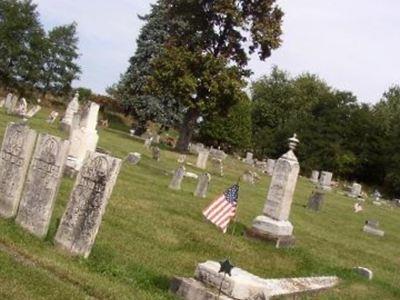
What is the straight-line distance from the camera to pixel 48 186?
9.56m

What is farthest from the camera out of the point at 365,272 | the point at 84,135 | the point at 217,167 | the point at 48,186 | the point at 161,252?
the point at 217,167

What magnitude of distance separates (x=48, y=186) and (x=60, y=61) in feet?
174

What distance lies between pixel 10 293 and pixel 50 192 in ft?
9.30

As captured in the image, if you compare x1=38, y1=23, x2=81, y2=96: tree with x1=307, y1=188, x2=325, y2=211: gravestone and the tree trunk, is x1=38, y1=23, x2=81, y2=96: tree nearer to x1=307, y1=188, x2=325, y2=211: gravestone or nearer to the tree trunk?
the tree trunk

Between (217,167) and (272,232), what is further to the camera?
(217,167)

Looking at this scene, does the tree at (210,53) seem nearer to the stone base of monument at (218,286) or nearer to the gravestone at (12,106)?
the gravestone at (12,106)

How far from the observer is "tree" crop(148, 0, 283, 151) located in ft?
126

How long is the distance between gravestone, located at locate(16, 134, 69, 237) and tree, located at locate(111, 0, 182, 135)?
1648 inches

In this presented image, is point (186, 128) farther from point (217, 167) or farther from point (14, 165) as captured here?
point (14, 165)

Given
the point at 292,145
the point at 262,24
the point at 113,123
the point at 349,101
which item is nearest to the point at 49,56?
the point at 113,123

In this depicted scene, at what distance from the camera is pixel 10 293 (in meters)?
6.88

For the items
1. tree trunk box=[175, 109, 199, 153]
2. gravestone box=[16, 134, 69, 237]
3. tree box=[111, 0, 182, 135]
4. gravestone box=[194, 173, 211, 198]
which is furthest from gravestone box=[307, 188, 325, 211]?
tree box=[111, 0, 182, 135]

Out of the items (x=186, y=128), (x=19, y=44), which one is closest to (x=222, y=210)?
(x=186, y=128)

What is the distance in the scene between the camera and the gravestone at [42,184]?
375 inches
